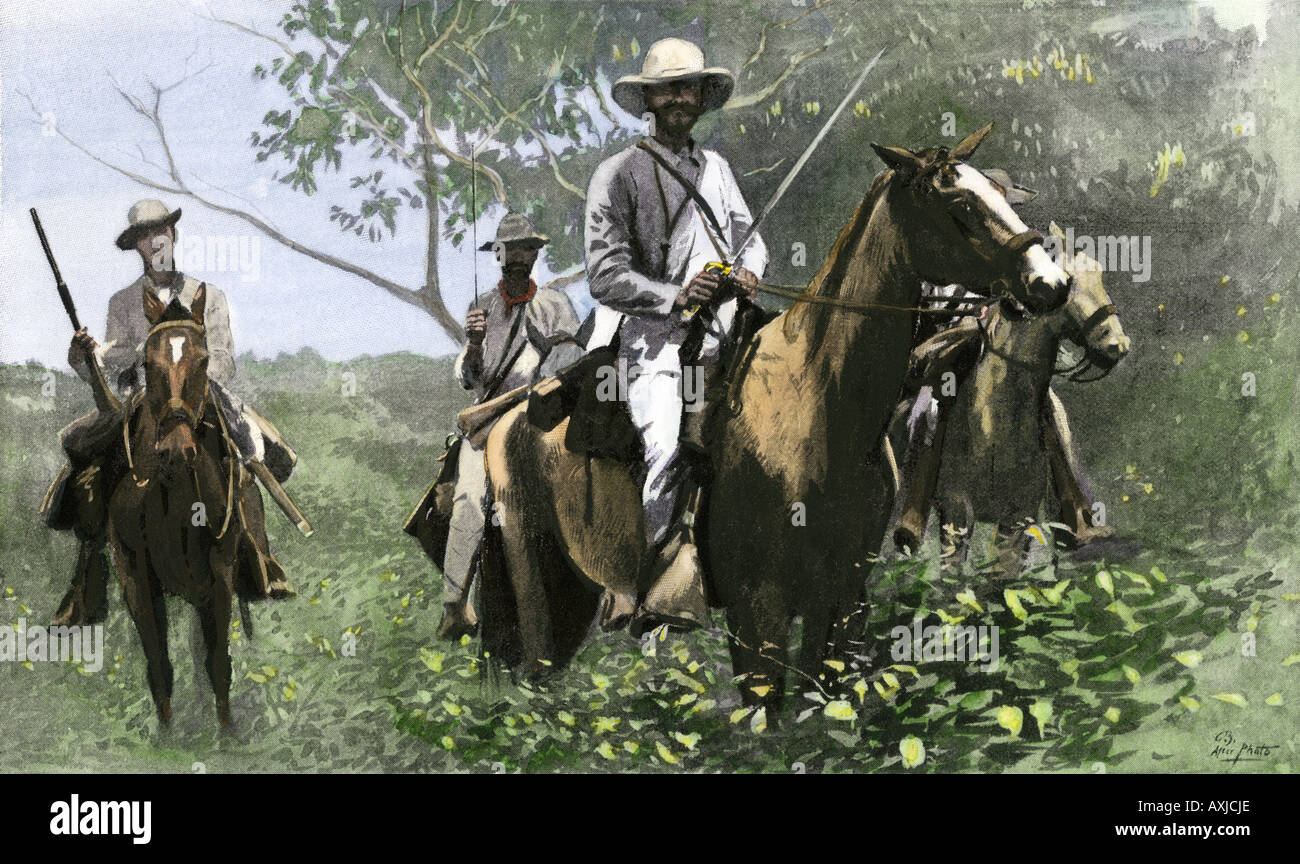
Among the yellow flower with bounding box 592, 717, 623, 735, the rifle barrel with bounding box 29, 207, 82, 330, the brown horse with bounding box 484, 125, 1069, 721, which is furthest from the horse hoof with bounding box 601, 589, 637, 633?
the rifle barrel with bounding box 29, 207, 82, 330

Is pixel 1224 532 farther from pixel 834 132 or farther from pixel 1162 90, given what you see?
pixel 834 132

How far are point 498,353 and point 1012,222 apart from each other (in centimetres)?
266

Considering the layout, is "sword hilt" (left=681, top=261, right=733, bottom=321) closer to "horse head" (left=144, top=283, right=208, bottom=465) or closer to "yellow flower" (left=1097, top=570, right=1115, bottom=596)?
"horse head" (left=144, top=283, right=208, bottom=465)

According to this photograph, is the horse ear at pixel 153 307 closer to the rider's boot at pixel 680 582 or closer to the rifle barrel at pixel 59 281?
the rifle barrel at pixel 59 281

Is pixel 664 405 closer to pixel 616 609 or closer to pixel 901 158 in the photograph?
pixel 616 609

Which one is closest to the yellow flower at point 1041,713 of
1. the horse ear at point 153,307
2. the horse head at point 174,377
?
the horse head at point 174,377

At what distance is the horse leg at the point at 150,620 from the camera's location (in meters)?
6.71

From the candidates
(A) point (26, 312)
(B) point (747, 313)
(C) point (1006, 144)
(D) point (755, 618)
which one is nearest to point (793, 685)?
(D) point (755, 618)

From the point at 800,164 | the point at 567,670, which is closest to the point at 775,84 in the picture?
the point at 800,164

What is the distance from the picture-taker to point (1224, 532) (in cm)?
692

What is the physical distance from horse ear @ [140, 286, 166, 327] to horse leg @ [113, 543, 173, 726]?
1176mm

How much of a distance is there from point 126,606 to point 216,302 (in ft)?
5.26

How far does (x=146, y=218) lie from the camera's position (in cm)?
684
